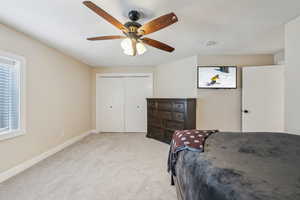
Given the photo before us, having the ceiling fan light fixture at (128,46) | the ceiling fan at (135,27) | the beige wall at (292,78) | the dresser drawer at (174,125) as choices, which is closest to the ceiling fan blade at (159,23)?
the ceiling fan at (135,27)

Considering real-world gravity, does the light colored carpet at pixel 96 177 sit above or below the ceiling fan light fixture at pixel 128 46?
below

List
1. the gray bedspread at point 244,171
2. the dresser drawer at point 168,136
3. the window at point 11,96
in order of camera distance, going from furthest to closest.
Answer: the dresser drawer at point 168,136 → the window at point 11,96 → the gray bedspread at point 244,171

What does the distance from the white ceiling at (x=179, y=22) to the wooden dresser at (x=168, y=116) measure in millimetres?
1315

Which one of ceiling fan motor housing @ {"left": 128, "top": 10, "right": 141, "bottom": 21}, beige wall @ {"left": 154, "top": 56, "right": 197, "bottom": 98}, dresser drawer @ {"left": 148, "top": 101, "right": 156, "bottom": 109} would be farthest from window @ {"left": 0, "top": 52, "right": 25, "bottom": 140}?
beige wall @ {"left": 154, "top": 56, "right": 197, "bottom": 98}

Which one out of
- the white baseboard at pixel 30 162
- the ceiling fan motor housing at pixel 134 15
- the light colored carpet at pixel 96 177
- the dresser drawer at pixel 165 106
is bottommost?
the light colored carpet at pixel 96 177

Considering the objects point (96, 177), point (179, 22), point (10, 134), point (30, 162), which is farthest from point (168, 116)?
point (10, 134)

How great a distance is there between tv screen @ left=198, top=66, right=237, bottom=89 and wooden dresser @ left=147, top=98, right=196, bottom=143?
56cm

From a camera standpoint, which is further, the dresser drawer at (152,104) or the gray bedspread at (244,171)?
the dresser drawer at (152,104)

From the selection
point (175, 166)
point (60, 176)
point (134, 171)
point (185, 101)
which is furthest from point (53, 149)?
point (185, 101)

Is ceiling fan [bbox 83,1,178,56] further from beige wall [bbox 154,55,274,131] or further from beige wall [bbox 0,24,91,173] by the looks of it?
beige wall [bbox 154,55,274,131]

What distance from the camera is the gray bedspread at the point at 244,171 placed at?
66 cm

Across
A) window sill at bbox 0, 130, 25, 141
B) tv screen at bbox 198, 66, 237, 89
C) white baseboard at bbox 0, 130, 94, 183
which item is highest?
tv screen at bbox 198, 66, 237, 89

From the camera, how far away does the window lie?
2051mm

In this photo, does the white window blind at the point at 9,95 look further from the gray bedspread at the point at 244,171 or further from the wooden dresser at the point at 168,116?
the wooden dresser at the point at 168,116
